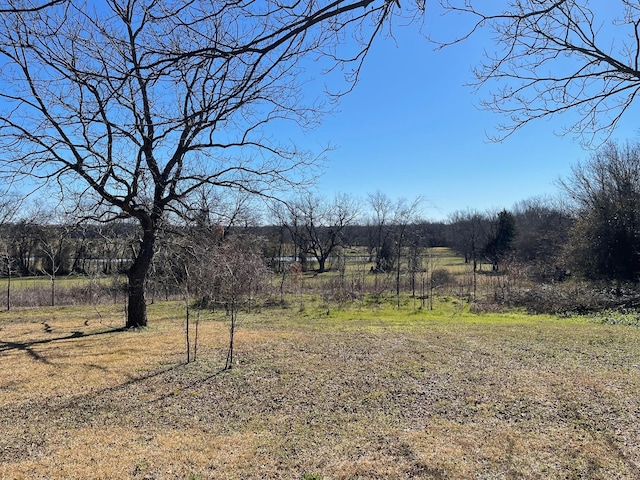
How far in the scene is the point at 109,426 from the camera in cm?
404

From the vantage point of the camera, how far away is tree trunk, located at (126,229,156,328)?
356 inches

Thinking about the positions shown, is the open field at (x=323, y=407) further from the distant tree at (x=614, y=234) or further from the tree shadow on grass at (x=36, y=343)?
the distant tree at (x=614, y=234)

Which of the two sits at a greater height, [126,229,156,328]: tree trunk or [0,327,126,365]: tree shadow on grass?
[126,229,156,328]: tree trunk

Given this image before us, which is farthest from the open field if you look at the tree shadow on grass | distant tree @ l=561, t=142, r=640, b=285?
distant tree @ l=561, t=142, r=640, b=285

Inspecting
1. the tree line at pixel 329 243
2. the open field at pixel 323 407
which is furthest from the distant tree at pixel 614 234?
the open field at pixel 323 407

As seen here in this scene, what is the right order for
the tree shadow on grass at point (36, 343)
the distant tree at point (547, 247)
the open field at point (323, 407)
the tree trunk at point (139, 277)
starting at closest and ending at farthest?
the open field at point (323, 407), the tree shadow on grass at point (36, 343), the tree trunk at point (139, 277), the distant tree at point (547, 247)

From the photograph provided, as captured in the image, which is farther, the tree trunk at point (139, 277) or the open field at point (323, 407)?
the tree trunk at point (139, 277)

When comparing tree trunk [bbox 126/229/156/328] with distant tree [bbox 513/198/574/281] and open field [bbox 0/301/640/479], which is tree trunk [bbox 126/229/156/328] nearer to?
open field [bbox 0/301/640/479]

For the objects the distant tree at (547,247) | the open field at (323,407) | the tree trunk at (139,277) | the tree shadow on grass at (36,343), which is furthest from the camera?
the distant tree at (547,247)

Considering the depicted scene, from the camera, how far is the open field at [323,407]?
3.25 m

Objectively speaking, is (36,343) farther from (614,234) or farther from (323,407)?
(614,234)

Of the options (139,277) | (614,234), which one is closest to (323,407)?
(139,277)

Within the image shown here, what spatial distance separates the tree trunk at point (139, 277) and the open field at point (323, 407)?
0.97 meters

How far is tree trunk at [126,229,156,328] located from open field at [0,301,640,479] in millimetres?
972
